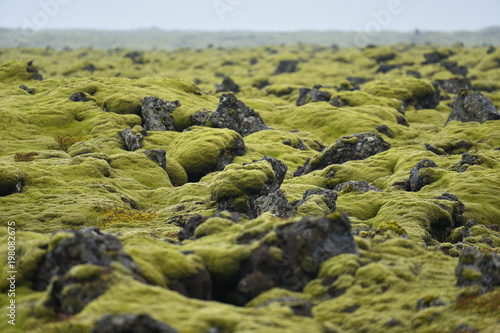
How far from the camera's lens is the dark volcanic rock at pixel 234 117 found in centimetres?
7419

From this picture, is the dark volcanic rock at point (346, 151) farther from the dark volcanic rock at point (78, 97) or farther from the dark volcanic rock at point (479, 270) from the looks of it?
the dark volcanic rock at point (78, 97)

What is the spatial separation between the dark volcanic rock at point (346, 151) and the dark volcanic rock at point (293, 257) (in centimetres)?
3892

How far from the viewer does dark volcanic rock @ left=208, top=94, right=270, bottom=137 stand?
243 feet

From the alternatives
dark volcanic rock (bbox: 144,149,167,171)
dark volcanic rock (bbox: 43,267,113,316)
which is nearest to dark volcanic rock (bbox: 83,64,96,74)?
dark volcanic rock (bbox: 144,149,167,171)

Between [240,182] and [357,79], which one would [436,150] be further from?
[357,79]

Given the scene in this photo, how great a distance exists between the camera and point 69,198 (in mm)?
39500

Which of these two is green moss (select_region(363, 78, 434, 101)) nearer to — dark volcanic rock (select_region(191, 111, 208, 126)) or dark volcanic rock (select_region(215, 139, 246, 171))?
dark volcanic rock (select_region(191, 111, 208, 126))

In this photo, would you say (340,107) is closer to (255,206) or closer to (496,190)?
Answer: (496,190)

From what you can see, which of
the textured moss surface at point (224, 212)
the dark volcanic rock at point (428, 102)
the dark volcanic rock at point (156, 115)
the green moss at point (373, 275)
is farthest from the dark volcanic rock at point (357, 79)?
the green moss at point (373, 275)

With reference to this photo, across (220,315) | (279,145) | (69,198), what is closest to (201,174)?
(279,145)

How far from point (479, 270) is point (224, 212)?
12.4 m

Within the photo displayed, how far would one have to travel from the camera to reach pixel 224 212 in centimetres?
2386

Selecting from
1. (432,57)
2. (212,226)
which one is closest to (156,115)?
(212,226)

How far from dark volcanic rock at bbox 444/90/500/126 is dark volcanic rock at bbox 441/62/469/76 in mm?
92873
